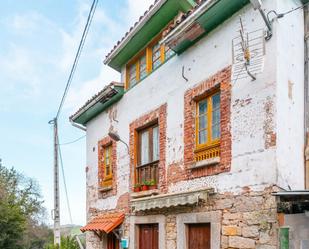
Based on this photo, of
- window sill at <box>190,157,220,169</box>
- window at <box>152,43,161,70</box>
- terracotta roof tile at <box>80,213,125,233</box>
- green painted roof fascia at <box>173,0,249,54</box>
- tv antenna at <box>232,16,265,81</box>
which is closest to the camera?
tv antenna at <box>232,16,265,81</box>

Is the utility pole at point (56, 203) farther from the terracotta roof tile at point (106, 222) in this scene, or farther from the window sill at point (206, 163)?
the window sill at point (206, 163)

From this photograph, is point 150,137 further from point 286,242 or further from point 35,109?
point 35,109

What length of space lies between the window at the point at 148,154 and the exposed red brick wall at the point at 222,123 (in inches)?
63.4

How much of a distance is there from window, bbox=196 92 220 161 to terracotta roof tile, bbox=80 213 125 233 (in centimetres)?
436

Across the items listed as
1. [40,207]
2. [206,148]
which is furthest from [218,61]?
[40,207]

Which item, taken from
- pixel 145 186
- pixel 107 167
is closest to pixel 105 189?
pixel 107 167

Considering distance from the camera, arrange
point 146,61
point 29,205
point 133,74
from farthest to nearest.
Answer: point 29,205
point 133,74
point 146,61

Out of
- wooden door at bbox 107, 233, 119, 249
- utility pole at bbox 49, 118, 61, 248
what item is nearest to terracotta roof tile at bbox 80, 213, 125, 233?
wooden door at bbox 107, 233, 119, 249

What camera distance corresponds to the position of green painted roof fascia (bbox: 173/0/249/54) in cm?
899

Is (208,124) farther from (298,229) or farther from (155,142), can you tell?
(298,229)

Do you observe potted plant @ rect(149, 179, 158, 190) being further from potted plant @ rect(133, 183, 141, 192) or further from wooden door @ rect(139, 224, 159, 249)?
wooden door @ rect(139, 224, 159, 249)

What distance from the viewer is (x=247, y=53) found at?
338 inches

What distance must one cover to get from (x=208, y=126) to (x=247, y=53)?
1.95 m

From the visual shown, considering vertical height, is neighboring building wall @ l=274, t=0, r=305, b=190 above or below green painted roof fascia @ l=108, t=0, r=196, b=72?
below
